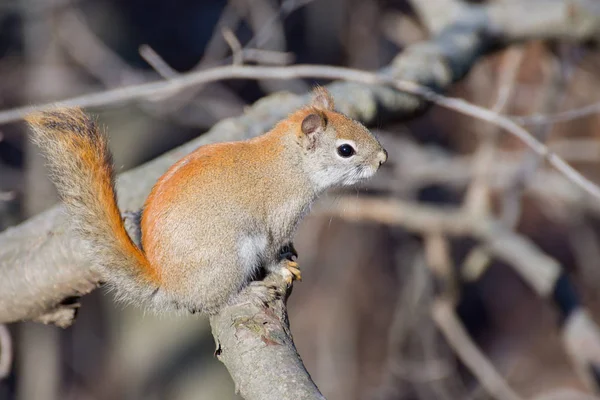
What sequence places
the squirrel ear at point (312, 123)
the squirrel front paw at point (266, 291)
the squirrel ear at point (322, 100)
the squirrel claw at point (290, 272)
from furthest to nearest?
the squirrel ear at point (322, 100) → the squirrel ear at point (312, 123) → the squirrel claw at point (290, 272) → the squirrel front paw at point (266, 291)

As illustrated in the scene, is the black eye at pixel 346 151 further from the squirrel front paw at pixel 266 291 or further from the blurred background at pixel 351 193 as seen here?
the squirrel front paw at pixel 266 291

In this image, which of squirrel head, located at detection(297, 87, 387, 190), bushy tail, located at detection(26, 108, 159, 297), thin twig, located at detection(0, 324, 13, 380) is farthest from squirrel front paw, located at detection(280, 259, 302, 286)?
thin twig, located at detection(0, 324, 13, 380)

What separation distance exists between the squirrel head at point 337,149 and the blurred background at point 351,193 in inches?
11.6

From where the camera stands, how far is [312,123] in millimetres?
2094

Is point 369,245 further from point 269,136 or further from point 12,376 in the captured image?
point 269,136

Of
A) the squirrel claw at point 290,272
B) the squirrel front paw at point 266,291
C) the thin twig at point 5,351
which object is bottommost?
the thin twig at point 5,351

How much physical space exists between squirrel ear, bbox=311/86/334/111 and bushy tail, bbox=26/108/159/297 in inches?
26.8

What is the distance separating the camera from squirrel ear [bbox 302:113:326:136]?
2082 millimetres

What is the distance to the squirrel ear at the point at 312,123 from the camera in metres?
2.08

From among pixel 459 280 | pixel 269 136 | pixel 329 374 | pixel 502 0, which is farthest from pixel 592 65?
pixel 269 136

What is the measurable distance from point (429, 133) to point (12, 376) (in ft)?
11.6

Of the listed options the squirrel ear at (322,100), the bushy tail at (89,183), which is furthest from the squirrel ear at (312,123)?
the bushy tail at (89,183)

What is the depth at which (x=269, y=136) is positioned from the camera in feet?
7.04

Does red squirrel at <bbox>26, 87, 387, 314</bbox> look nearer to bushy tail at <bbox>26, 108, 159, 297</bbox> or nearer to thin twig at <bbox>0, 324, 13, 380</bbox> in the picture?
bushy tail at <bbox>26, 108, 159, 297</bbox>
